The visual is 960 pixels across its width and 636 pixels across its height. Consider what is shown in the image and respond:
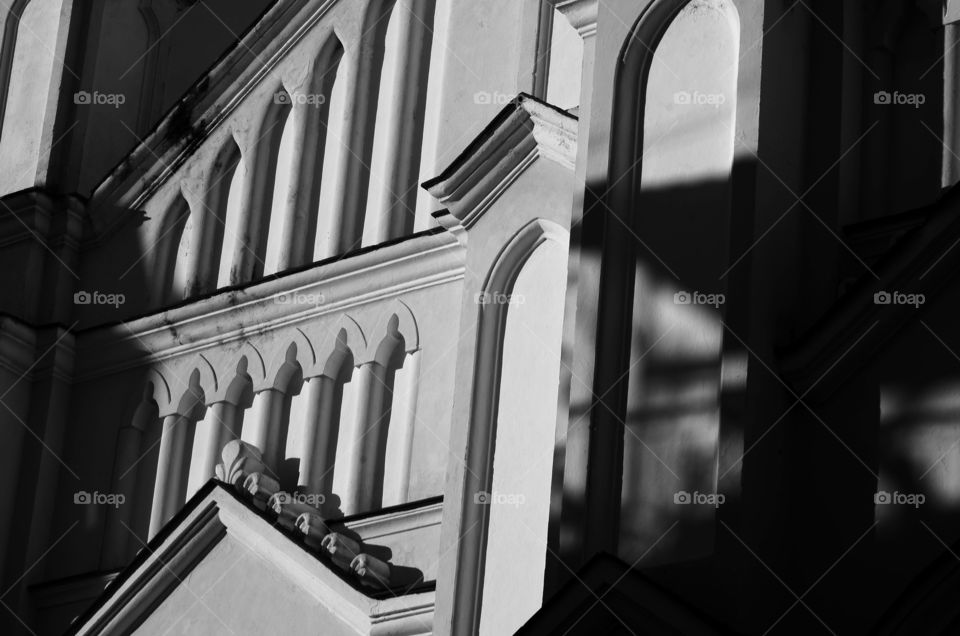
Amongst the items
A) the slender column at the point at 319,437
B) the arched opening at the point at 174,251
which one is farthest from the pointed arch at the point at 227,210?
the slender column at the point at 319,437

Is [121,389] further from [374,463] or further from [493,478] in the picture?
[493,478]

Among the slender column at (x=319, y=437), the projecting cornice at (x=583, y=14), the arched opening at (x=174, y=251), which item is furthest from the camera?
the arched opening at (x=174, y=251)

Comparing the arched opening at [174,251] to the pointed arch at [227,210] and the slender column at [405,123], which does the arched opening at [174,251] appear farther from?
the slender column at [405,123]

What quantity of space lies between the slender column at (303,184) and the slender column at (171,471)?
1.15 metres

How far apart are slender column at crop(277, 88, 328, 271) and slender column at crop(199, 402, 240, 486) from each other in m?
0.93

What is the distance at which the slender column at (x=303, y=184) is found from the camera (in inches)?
483

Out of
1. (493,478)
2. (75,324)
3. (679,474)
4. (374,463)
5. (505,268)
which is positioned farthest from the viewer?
(75,324)

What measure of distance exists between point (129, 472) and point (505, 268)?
3.56 m

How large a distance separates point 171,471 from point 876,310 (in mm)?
6219

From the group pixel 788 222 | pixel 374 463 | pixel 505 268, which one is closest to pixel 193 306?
pixel 374 463

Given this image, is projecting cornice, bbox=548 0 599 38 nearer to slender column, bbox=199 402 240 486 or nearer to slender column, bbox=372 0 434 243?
slender column, bbox=372 0 434 243

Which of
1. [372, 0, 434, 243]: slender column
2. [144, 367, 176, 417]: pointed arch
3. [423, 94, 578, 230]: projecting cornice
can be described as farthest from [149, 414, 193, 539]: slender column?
[423, 94, 578, 230]: projecting cornice

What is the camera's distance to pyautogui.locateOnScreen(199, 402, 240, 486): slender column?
11.9 m

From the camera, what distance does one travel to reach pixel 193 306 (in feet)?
40.4
